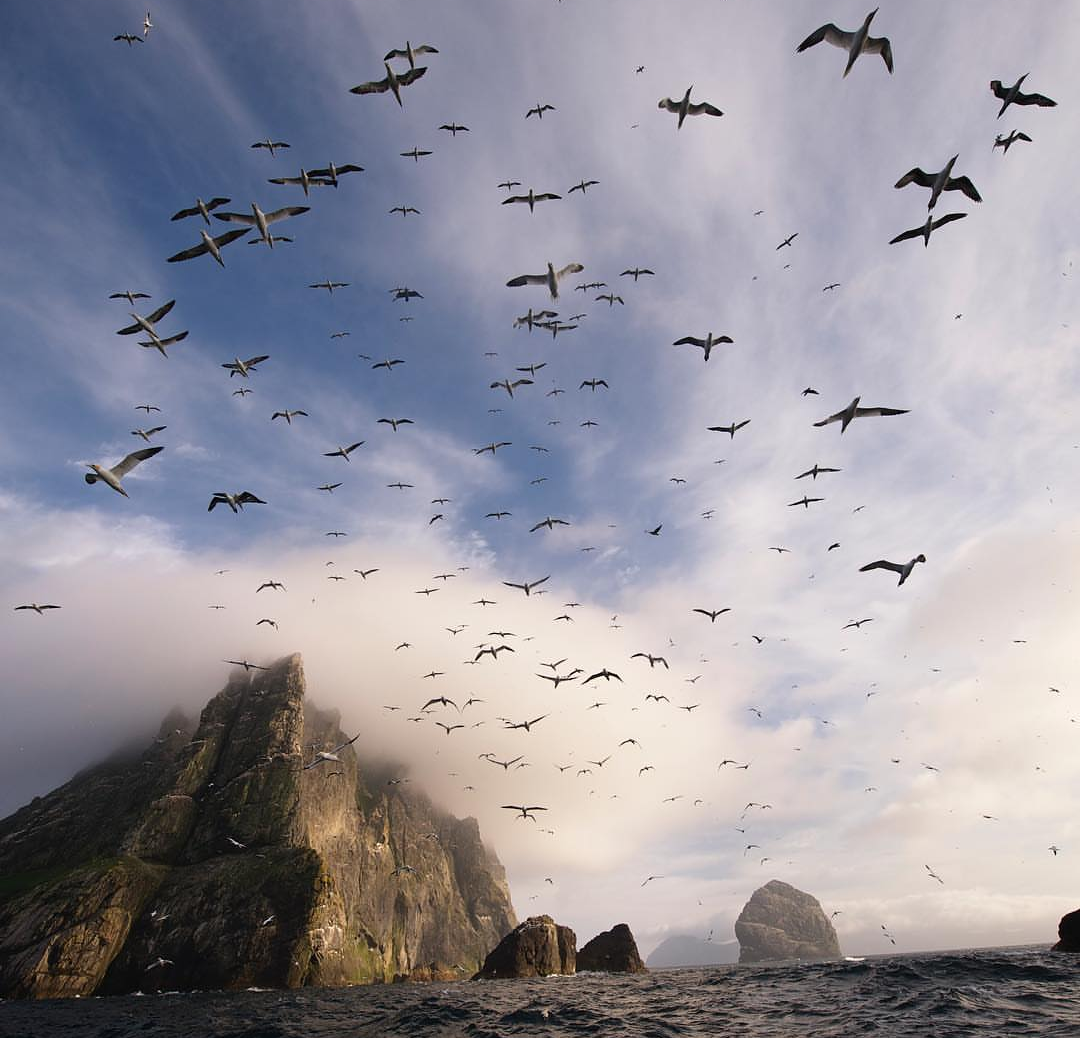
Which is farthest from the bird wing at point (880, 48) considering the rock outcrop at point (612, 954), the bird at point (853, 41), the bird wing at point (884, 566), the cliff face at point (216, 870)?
the rock outcrop at point (612, 954)

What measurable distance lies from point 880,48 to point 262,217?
2498 cm

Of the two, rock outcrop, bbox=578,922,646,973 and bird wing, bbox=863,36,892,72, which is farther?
rock outcrop, bbox=578,922,646,973

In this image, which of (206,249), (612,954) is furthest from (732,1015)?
(612,954)

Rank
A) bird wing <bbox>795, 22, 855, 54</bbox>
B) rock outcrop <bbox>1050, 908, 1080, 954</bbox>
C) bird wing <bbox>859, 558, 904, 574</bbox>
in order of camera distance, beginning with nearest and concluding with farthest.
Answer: bird wing <bbox>795, 22, 855, 54</bbox> < bird wing <bbox>859, 558, 904, 574</bbox> < rock outcrop <bbox>1050, 908, 1080, 954</bbox>

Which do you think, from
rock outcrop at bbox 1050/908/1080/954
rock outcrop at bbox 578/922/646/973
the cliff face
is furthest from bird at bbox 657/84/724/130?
rock outcrop at bbox 578/922/646/973

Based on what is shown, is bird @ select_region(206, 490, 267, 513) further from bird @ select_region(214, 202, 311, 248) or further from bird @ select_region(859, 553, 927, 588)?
bird @ select_region(859, 553, 927, 588)

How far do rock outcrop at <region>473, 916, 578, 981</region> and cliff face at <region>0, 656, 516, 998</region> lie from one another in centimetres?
2586

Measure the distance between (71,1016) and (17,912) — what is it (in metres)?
52.1

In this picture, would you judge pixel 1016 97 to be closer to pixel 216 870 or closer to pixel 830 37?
pixel 830 37

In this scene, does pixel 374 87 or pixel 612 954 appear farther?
pixel 612 954

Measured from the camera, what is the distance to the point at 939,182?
722 inches

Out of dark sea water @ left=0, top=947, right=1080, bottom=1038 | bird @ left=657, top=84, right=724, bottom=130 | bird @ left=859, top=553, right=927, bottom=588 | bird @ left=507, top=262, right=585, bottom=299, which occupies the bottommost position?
dark sea water @ left=0, top=947, right=1080, bottom=1038

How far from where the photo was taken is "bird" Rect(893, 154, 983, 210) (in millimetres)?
18125

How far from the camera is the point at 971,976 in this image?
30125mm
